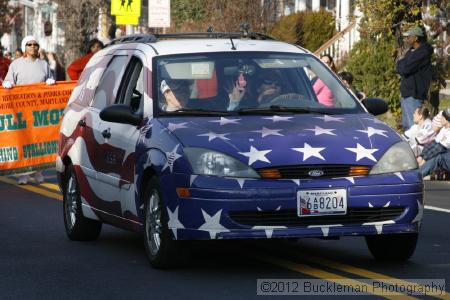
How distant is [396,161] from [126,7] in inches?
898

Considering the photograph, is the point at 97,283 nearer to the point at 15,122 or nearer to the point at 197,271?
the point at 197,271

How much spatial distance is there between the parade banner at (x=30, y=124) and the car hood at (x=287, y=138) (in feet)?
29.1

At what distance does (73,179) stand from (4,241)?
0.77 meters

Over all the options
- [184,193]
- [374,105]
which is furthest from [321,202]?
[374,105]

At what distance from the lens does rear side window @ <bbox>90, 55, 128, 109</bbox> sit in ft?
39.5

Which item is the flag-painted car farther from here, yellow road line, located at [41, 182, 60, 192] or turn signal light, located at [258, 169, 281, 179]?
yellow road line, located at [41, 182, 60, 192]

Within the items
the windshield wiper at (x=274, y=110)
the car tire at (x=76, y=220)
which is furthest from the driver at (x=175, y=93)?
the car tire at (x=76, y=220)

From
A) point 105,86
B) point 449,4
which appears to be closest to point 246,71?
point 105,86

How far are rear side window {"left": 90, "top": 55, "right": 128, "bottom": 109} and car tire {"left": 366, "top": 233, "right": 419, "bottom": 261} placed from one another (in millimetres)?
2469

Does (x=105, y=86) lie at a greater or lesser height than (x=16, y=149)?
greater

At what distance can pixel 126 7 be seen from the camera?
107 feet

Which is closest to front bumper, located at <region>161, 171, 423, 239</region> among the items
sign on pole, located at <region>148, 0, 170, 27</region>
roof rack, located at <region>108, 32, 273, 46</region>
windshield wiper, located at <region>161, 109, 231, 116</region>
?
windshield wiper, located at <region>161, 109, 231, 116</region>

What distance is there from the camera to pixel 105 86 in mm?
12359

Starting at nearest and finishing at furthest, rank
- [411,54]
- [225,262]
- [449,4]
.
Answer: [225,262] → [411,54] → [449,4]
